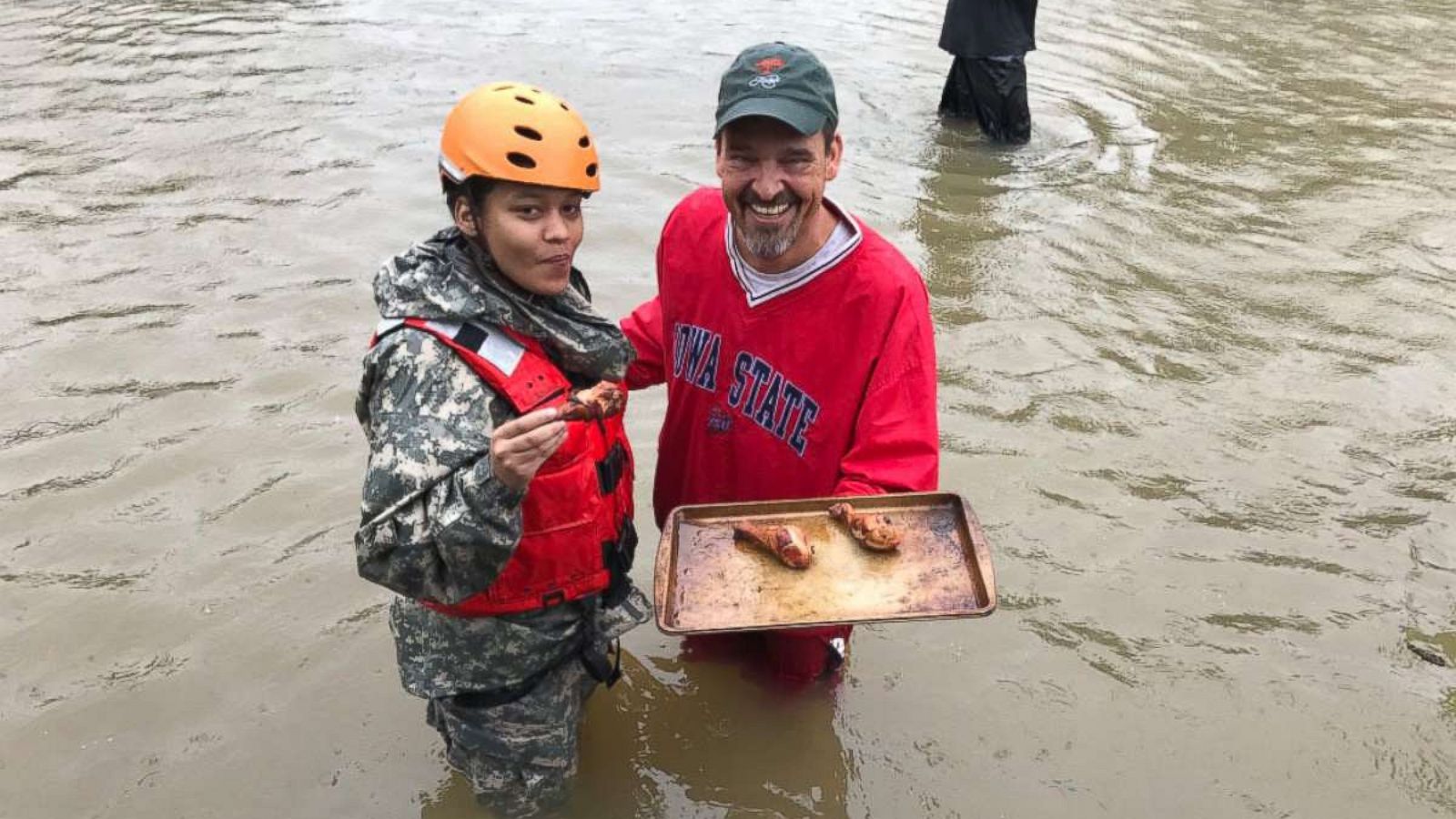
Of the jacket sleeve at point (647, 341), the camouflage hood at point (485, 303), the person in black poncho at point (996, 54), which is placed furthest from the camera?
the person in black poncho at point (996, 54)

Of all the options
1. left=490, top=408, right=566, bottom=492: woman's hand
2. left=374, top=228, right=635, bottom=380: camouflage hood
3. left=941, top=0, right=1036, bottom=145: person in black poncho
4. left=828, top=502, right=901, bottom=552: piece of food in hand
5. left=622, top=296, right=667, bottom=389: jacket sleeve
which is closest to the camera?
left=490, top=408, right=566, bottom=492: woman's hand

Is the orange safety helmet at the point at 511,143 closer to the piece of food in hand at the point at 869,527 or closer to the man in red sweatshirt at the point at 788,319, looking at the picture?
the man in red sweatshirt at the point at 788,319

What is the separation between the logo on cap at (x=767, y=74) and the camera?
10.0ft

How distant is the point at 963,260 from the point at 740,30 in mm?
6935

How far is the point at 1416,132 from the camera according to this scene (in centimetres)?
1036

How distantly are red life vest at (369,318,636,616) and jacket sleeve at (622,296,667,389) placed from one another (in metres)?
0.64

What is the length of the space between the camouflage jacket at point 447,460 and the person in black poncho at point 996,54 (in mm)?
7759

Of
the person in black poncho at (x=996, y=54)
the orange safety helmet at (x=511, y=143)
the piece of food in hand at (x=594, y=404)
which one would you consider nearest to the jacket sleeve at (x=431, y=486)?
the piece of food in hand at (x=594, y=404)

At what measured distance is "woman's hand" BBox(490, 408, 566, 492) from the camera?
2.44 meters

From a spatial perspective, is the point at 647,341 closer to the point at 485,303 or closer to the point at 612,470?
the point at 612,470

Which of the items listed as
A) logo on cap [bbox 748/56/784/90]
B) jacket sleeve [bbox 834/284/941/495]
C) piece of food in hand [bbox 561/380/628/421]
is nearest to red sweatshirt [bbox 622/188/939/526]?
jacket sleeve [bbox 834/284/941/495]

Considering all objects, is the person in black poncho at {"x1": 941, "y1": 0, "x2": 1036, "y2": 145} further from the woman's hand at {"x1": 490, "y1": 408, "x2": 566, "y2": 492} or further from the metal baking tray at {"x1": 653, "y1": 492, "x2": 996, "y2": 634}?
the woman's hand at {"x1": 490, "y1": 408, "x2": 566, "y2": 492}

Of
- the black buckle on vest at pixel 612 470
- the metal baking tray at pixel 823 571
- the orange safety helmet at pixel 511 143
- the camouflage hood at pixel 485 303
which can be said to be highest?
the orange safety helmet at pixel 511 143

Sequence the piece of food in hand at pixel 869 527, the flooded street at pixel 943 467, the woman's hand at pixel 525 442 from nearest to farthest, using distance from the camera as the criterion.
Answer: the woman's hand at pixel 525 442 → the piece of food in hand at pixel 869 527 → the flooded street at pixel 943 467
